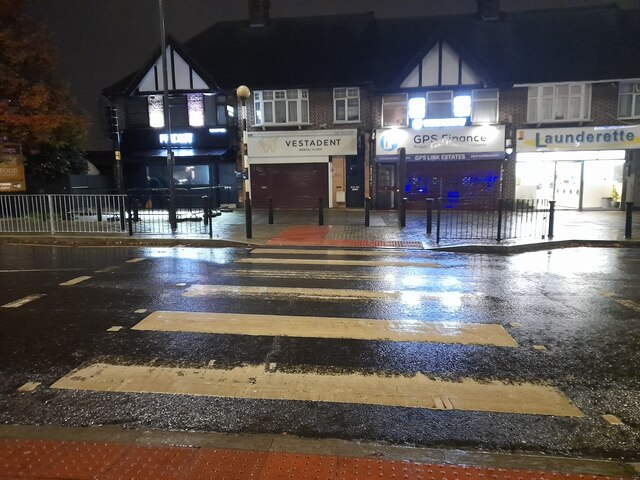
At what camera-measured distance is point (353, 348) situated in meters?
5.26

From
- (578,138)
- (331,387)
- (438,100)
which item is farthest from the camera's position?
(438,100)

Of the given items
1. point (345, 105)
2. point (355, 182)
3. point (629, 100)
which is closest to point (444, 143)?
point (355, 182)

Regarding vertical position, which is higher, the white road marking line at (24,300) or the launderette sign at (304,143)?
the launderette sign at (304,143)

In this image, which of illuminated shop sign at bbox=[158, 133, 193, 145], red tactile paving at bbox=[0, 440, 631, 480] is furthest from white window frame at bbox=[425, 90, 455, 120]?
red tactile paving at bbox=[0, 440, 631, 480]

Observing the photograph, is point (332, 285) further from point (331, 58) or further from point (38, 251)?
point (331, 58)

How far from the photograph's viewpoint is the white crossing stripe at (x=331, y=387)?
13.2ft

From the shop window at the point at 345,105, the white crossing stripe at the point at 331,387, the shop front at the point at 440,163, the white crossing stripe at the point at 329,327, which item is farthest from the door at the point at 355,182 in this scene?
the white crossing stripe at the point at 331,387

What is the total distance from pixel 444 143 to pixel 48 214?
1764cm

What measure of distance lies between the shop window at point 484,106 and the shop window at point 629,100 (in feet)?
19.1

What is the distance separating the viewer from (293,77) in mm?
24969

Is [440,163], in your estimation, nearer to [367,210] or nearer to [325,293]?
[367,210]

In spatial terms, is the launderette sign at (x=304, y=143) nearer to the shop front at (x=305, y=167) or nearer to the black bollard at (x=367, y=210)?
the shop front at (x=305, y=167)

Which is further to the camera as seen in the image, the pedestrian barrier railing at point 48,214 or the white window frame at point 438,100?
the white window frame at point 438,100

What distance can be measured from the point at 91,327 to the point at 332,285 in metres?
3.87
